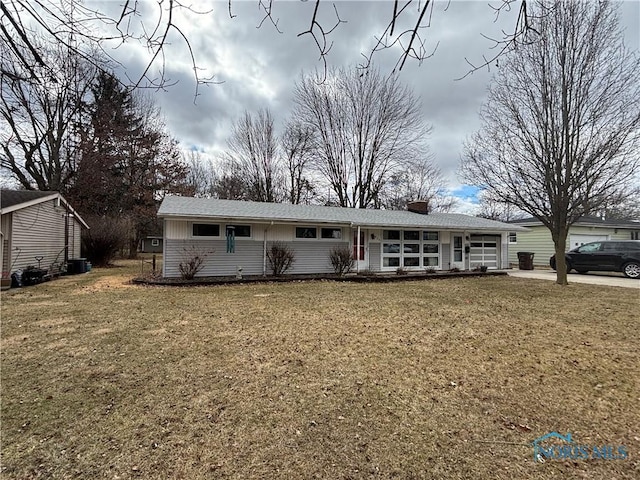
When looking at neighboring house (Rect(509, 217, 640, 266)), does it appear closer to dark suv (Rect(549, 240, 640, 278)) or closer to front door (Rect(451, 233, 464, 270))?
dark suv (Rect(549, 240, 640, 278))

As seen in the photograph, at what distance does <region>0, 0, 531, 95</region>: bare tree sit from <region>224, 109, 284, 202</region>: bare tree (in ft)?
78.2

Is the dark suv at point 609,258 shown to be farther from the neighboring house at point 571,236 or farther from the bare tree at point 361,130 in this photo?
the bare tree at point 361,130

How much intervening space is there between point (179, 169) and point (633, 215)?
34.6m

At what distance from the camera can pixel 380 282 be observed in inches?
468

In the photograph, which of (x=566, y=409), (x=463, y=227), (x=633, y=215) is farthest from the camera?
(x=633, y=215)

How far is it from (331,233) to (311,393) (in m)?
10.6

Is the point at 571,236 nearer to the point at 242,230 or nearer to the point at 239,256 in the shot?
the point at 242,230

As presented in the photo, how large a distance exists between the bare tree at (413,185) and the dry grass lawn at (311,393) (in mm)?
19836

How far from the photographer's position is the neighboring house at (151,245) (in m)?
31.9

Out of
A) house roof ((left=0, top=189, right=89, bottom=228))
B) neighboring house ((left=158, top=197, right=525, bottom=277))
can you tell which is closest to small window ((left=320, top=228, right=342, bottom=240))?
neighboring house ((left=158, top=197, right=525, bottom=277))

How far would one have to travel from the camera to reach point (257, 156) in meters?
25.6

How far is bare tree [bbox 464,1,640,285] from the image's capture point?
9086 mm

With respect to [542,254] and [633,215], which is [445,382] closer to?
[542,254]

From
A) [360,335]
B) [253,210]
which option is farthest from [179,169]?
[360,335]
